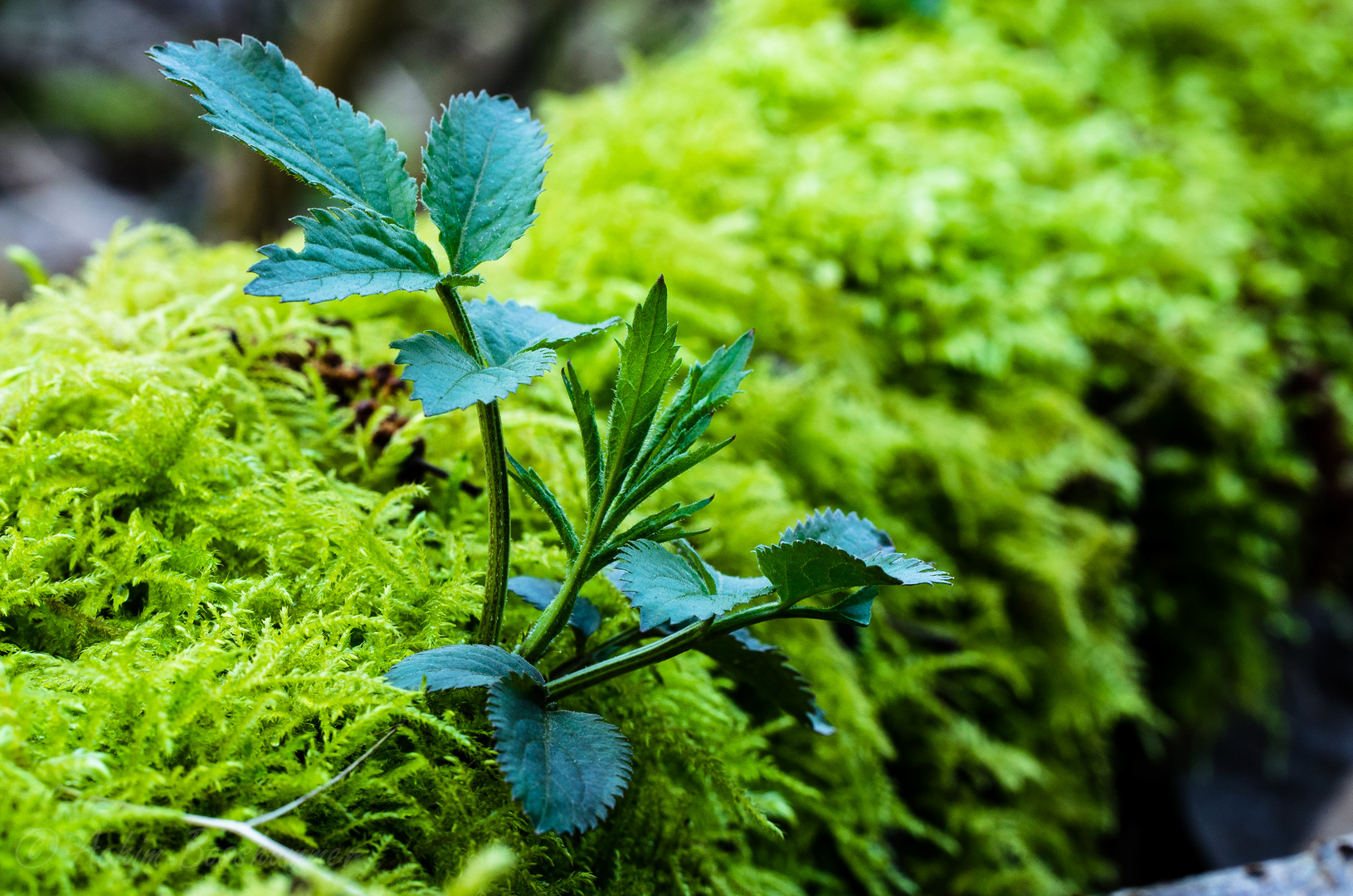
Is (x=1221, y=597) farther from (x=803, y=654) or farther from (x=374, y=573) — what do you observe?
(x=374, y=573)

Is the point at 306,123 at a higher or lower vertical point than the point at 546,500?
higher

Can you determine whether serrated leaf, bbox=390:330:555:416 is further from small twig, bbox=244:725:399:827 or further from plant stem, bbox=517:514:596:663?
small twig, bbox=244:725:399:827

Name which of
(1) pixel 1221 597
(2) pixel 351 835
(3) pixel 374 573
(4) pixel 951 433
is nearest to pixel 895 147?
(4) pixel 951 433

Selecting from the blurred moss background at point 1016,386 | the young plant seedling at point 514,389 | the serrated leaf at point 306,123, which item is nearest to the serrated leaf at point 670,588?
the young plant seedling at point 514,389

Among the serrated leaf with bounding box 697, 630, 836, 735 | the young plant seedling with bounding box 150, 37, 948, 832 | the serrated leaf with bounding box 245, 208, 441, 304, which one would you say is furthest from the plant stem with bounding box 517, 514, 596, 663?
the serrated leaf with bounding box 245, 208, 441, 304

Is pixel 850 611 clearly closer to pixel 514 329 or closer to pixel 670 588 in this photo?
pixel 670 588

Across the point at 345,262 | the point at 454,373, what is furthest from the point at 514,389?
the point at 345,262
